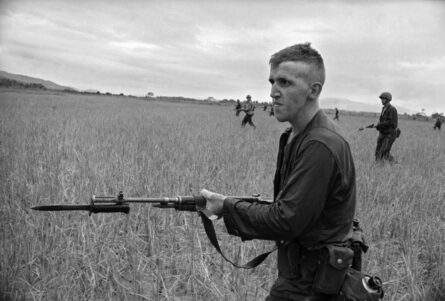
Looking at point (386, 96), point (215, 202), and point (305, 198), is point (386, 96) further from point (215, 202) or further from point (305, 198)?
point (305, 198)

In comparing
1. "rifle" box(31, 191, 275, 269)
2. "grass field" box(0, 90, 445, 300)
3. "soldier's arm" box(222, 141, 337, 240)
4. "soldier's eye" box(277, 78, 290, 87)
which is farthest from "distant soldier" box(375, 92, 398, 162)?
"soldier's arm" box(222, 141, 337, 240)

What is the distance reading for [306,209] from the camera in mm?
1755

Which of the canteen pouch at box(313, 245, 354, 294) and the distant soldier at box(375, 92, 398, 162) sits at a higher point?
the distant soldier at box(375, 92, 398, 162)

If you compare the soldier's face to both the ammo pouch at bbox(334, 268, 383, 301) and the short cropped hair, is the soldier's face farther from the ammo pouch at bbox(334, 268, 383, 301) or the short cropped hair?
the ammo pouch at bbox(334, 268, 383, 301)

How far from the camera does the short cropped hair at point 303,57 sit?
1914 millimetres

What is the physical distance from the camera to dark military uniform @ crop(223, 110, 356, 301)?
176 centimetres

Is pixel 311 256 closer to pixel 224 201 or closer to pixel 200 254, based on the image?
pixel 224 201

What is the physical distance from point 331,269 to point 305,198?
38cm

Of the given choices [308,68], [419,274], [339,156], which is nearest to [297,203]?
[339,156]

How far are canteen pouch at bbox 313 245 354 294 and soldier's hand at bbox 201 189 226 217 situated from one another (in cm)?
52

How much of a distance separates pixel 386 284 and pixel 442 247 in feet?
3.71

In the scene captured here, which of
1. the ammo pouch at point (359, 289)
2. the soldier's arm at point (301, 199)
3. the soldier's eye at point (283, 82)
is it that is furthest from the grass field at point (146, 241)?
the soldier's eye at point (283, 82)

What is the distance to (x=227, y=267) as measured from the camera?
3.63 metres

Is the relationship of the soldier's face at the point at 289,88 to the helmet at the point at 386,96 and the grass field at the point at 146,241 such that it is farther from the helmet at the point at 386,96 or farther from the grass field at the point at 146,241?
the helmet at the point at 386,96
